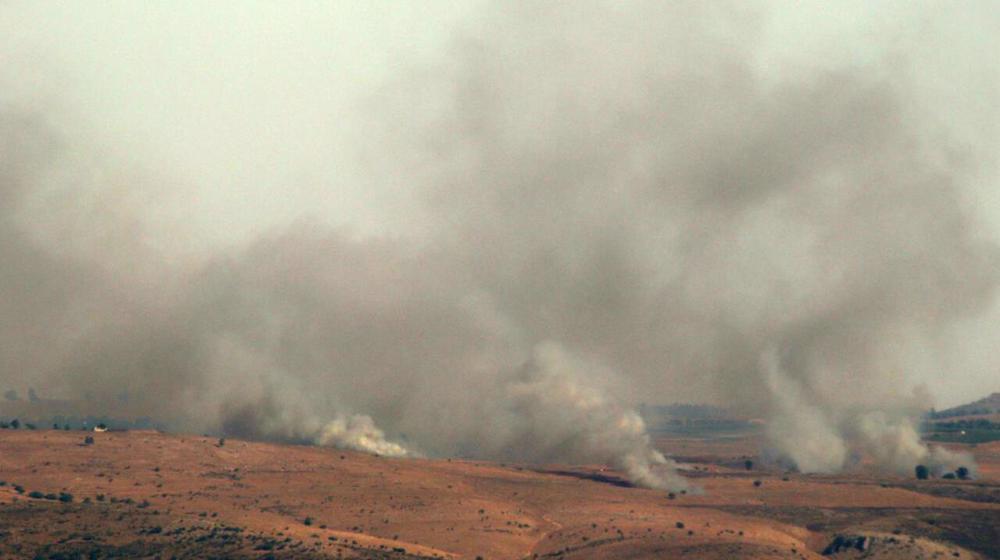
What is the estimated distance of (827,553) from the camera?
151625 millimetres

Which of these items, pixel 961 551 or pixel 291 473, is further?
pixel 291 473

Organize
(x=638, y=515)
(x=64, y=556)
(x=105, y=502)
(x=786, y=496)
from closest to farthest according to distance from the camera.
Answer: (x=64, y=556), (x=105, y=502), (x=638, y=515), (x=786, y=496)

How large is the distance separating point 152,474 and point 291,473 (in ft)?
75.9

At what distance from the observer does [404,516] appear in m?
163

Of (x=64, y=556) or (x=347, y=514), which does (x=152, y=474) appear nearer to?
(x=347, y=514)

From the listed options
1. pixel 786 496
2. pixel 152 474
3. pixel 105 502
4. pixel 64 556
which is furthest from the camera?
pixel 786 496

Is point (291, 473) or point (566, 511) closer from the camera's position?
point (566, 511)

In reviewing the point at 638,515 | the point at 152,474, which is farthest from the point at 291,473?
the point at 638,515

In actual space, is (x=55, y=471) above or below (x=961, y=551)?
above

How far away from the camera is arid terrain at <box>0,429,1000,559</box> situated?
136m

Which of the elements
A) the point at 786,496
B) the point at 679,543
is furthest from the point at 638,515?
the point at 786,496

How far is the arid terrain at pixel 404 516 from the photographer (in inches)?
5369

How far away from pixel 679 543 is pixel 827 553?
70.8 feet

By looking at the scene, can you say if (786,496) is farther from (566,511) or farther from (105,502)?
(105,502)
